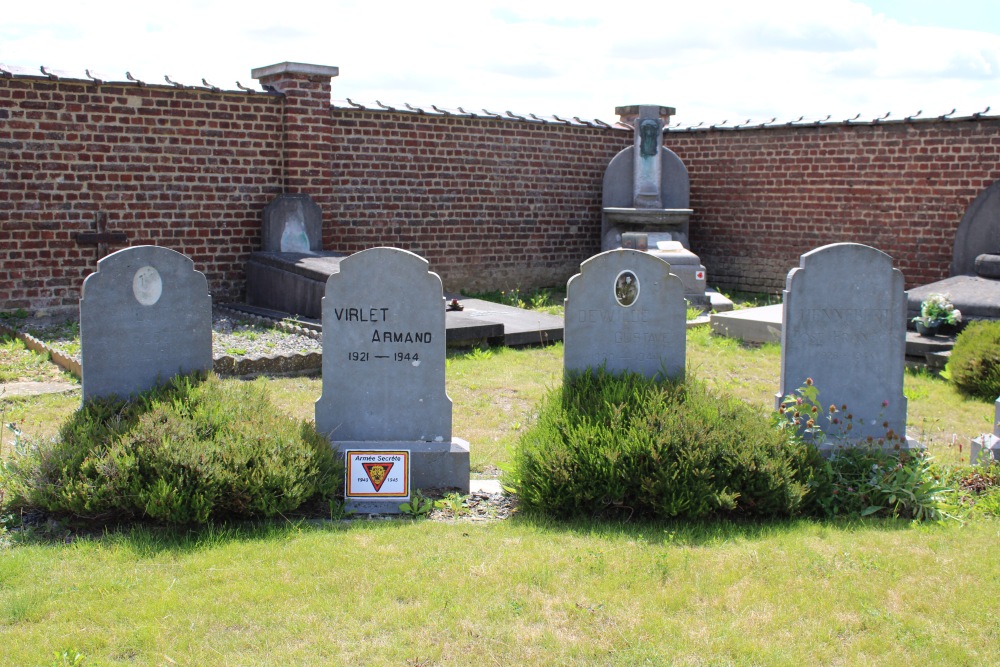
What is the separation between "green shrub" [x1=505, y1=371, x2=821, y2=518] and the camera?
494 centimetres

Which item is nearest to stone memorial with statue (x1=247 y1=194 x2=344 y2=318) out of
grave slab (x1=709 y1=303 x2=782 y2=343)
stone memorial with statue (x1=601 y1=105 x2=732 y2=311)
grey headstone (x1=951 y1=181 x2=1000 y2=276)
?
grave slab (x1=709 y1=303 x2=782 y2=343)

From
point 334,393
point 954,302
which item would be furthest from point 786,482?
point 954,302

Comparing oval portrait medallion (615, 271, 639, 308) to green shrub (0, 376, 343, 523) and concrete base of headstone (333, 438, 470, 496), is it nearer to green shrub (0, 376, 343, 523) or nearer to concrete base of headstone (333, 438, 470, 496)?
concrete base of headstone (333, 438, 470, 496)

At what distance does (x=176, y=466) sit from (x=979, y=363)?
254 inches

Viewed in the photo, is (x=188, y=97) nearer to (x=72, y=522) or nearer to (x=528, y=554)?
(x=72, y=522)

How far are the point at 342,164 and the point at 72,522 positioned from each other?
9.15 m

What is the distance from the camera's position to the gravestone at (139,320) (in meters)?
5.57

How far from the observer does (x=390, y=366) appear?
5668 millimetres

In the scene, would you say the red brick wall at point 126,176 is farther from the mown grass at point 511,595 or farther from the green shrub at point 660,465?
the green shrub at point 660,465

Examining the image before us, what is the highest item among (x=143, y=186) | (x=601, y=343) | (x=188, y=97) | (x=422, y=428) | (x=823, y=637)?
(x=188, y=97)

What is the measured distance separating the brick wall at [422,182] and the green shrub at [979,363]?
5823 millimetres

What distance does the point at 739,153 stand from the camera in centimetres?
1602

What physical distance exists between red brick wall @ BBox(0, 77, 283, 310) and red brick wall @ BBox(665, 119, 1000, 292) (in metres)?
7.29

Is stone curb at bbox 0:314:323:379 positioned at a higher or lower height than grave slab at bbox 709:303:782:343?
lower
